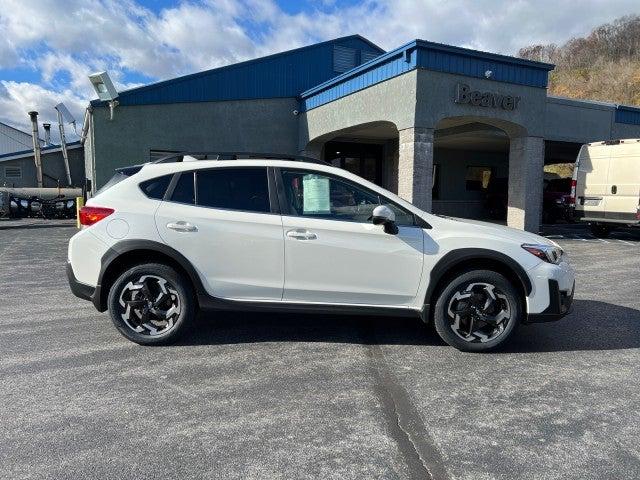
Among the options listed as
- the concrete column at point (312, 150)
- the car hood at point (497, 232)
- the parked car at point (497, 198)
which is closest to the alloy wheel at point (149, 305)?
the car hood at point (497, 232)

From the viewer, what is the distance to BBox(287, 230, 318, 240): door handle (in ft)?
14.1

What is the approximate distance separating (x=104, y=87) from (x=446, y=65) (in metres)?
10.3

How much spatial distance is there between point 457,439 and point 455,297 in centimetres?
160

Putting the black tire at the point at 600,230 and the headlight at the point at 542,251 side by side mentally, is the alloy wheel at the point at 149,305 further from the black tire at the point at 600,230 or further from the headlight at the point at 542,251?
the black tire at the point at 600,230

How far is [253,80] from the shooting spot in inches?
682

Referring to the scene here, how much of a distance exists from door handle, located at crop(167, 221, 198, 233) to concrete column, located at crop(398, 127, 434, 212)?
25.0 ft

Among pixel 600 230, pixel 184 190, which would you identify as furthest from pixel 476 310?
pixel 600 230

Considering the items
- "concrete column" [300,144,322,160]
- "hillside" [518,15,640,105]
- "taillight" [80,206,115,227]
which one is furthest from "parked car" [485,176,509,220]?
"hillside" [518,15,640,105]

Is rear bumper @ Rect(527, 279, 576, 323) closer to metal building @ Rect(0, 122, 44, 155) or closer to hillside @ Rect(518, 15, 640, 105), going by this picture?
metal building @ Rect(0, 122, 44, 155)

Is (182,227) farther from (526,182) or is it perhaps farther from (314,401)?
(526,182)

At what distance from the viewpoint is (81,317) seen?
5453 millimetres

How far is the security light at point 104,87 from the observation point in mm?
14781

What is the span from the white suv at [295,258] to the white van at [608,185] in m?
9.90

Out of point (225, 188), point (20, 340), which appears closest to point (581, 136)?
point (225, 188)
